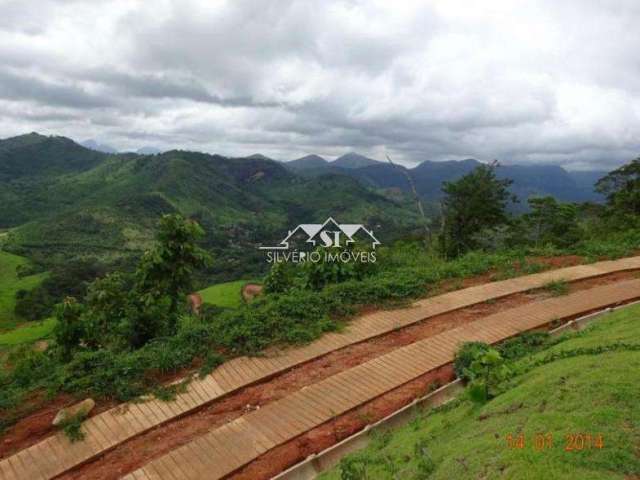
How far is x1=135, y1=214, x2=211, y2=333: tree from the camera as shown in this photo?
32.2 ft

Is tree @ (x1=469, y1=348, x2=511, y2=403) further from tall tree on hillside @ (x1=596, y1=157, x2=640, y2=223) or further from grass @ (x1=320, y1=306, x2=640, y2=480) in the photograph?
tall tree on hillside @ (x1=596, y1=157, x2=640, y2=223)

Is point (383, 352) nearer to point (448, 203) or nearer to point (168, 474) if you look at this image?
point (168, 474)

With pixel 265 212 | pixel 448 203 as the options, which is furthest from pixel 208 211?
pixel 448 203

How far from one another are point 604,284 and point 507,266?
2.01m

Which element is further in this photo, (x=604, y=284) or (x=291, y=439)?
(x=604, y=284)

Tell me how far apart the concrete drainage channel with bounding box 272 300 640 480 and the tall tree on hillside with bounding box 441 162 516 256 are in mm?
18329

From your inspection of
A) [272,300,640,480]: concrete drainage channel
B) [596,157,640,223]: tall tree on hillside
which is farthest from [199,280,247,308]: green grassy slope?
[272,300,640,480]: concrete drainage channel

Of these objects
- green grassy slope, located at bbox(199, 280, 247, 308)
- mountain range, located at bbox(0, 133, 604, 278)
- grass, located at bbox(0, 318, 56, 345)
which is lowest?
grass, located at bbox(0, 318, 56, 345)

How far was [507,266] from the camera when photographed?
11.0 m

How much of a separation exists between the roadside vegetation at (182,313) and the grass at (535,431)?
2.91ft

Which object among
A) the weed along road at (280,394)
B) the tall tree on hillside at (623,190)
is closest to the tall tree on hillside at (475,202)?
the tall tree on hillside at (623,190)

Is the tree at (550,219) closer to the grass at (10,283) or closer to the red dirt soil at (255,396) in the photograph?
the red dirt soil at (255,396)
